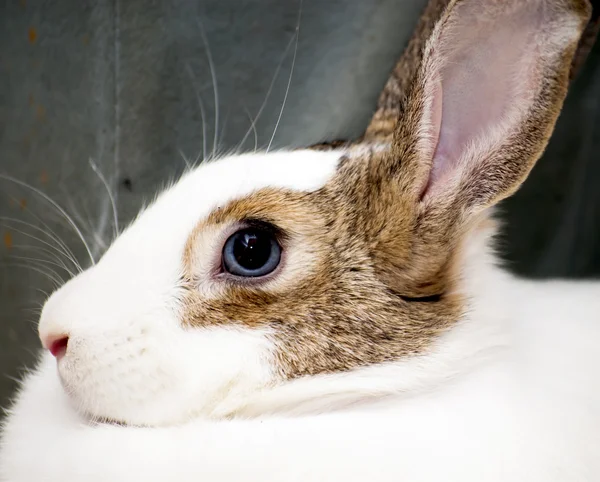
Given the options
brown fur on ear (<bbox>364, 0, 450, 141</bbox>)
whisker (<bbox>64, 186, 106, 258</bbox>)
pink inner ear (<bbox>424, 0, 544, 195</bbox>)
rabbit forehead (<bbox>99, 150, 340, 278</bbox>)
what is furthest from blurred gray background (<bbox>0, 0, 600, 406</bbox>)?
pink inner ear (<bbox>424, 0, 544, 195</bbox>)

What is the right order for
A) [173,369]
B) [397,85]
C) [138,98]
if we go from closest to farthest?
[173,369]
[397,85]
[138,98]

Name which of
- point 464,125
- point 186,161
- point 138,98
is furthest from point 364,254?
point 138,98

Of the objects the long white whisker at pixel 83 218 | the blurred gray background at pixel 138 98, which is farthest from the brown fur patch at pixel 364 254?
the long white whisker at pixel 83 218

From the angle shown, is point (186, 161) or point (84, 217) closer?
point (186, 161)

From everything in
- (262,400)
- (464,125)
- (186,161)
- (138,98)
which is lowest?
(262,400)

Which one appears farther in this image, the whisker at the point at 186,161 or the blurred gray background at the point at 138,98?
the blurred gray background at the point at 138,98

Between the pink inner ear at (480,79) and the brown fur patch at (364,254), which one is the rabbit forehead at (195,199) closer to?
the brown fur patch at (364,254)

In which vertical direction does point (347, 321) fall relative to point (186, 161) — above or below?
below

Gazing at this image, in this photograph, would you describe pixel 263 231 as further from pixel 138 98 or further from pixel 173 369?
pixel 138 98
